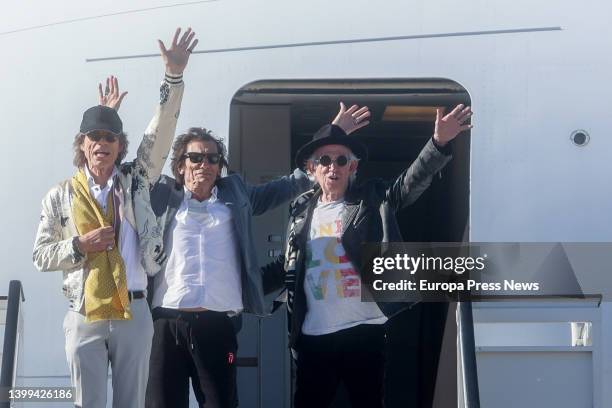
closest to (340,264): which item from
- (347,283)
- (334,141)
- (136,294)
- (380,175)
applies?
(347,283)

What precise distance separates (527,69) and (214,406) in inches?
82.3

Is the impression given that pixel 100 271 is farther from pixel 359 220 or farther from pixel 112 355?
pixel 359 220

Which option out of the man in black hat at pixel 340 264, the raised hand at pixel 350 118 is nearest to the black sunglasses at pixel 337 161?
the man in black hat at pixel 340 264

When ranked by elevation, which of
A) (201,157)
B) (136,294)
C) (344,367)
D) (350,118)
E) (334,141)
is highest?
(350,118)

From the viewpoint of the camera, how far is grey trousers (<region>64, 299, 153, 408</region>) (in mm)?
4141

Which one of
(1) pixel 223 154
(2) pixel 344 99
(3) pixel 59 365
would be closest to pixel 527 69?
(2) pixel 344 99

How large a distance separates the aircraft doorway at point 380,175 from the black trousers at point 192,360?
4.09 feet

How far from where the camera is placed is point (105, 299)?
162 inches

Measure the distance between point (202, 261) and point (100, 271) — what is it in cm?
41

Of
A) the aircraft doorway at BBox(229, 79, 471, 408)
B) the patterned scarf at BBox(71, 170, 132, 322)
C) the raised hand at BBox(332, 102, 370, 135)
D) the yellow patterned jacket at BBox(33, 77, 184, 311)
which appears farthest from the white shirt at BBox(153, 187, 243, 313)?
the aircraft doorway at BBox(229, 79, 471, 408)

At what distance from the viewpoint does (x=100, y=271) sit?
4156 mm

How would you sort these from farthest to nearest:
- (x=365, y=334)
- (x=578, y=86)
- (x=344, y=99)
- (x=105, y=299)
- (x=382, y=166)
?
(x=382, y=166)
(x=344, y=99)
(x=578, y=86)
(x=365, y=334)
(x=105, y=299)

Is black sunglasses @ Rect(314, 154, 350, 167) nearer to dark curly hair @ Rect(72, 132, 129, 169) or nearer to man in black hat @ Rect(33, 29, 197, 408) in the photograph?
man in black hat @ Rect(33, 29, 197, 408)

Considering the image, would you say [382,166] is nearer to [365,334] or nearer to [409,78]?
[409,78]
